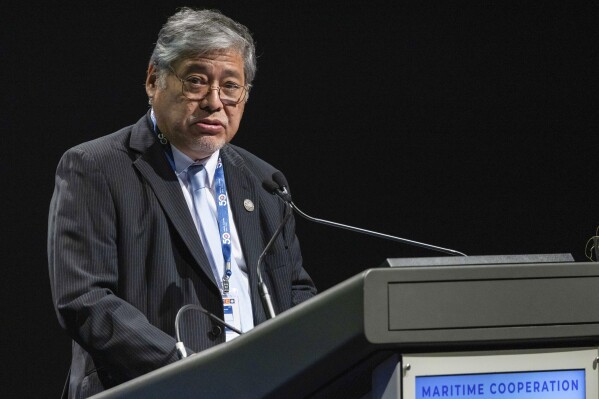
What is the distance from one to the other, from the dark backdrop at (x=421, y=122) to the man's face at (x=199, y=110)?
4.01 ft

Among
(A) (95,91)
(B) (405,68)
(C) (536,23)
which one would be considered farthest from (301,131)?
(C) (536,23)

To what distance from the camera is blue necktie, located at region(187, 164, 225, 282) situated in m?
2.27

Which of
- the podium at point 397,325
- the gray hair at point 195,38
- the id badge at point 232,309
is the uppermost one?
the gray hair at point 195,38

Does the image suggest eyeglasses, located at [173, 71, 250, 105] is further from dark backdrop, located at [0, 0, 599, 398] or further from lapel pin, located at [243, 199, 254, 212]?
dark backdrop, located at [0, 0, 599, 398]

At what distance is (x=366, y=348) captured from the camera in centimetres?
93

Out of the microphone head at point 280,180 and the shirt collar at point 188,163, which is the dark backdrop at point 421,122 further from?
the microphone head at point 280,180

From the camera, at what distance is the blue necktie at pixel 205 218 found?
7.45ft

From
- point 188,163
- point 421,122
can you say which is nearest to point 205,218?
point 188,163

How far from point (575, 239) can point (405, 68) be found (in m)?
1.00

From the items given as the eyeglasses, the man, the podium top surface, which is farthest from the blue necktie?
the podium top surface

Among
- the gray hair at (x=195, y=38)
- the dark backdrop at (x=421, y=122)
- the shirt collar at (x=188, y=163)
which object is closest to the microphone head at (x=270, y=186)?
the shirt collar at (x=188, y=163)

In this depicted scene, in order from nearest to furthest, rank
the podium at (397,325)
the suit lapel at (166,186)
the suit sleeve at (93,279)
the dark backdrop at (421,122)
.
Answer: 1. the podium at (397,325)
2. the suit sleeve at (93,279)
3. the suit lapel at (166,186)
4. the dark backdrop at (421,122)

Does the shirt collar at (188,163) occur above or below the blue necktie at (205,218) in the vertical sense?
above

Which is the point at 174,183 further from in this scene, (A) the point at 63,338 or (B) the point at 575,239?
(B) the point at 575,239
